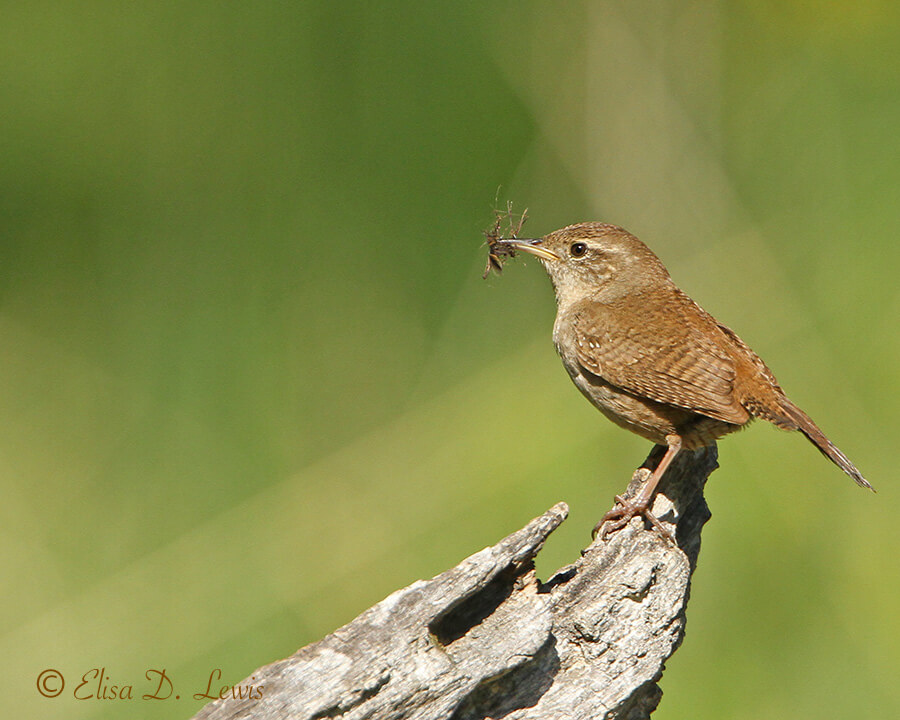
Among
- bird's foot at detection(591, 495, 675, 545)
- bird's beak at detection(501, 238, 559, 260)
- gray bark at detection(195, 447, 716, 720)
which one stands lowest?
gray bark at detection(195, 447, 716, 720)

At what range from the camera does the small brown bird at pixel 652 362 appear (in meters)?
3.38

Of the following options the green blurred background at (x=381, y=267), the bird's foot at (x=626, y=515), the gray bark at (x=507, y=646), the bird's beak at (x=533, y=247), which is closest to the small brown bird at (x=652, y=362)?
the bird's foot at (x=626, y=515)

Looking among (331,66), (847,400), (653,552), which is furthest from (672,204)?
(653,552)

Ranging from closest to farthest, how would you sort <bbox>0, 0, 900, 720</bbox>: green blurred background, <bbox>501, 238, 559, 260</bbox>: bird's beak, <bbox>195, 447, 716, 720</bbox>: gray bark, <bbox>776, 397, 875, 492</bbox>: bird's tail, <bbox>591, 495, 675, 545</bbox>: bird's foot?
<bbox>195, 447, 716, 720</bbox>: gray bark < <bbox>591, 495, 675, 545</bbox>: bird's foot < <bbox>776, 397, 875, 492</bbox>: bird's tail < <bbox>501, 238, 559, 260</bbox>: bird's beak < <bbox>0, 0, 900, 720</bbox>: green blurred background

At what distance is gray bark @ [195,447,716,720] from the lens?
2.32 metres

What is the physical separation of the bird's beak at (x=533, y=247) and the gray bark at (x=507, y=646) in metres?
1.49

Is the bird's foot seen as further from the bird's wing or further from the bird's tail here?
the bird's tail

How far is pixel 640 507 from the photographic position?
10.7ft

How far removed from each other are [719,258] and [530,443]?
1280 mm

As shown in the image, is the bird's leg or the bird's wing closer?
the bird's leg

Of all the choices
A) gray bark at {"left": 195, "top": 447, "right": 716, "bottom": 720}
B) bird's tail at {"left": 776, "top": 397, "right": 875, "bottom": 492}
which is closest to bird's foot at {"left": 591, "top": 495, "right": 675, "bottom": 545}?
gray bark at {"left": 195, "top": 447, "right": 716, "bottom": 720}

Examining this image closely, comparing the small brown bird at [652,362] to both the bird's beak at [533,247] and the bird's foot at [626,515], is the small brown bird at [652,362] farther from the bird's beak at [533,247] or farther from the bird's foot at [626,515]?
the bird's beak at [533,247]

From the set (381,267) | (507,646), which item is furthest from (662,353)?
(381,267)

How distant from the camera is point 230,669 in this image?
3816 millimetres
